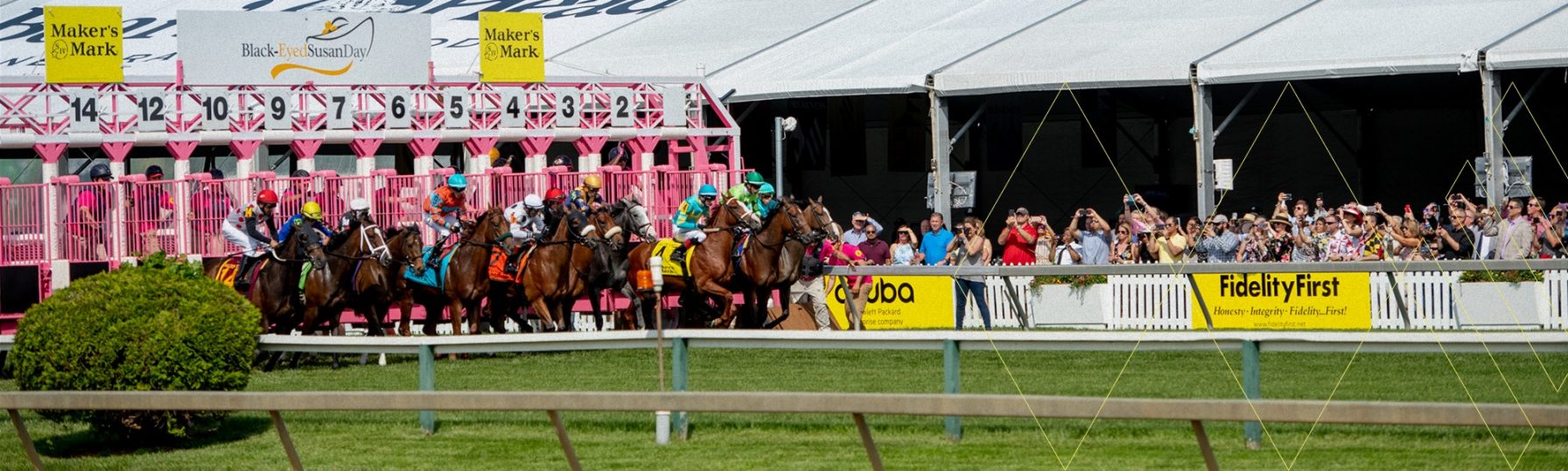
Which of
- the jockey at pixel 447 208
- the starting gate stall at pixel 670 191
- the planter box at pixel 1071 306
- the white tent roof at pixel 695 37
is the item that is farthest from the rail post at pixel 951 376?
the white tent roof at pixel 695 37

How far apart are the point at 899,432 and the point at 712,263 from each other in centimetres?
800

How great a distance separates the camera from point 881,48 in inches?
1018

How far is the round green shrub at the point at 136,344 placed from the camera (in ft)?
32.8

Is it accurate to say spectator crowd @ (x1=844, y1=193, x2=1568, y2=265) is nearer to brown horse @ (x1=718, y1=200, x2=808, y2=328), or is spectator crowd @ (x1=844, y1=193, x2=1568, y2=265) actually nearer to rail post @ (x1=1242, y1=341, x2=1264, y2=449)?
brown horse @ (x1=718, y1=200, x2=808, y2=328)

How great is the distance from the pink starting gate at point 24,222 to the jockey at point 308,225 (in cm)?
357

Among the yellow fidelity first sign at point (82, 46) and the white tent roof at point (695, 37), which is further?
the white tent roof at point (695, 37)

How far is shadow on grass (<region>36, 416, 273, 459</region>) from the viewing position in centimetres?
1028

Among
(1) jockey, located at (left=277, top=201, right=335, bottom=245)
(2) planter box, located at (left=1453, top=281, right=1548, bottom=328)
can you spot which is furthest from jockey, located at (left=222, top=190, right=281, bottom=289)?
(2) planter box, located at (left=1453, top=281, right=1548, bottom=328)

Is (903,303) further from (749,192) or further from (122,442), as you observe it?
(122,442)

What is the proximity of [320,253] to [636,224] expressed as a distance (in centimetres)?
287

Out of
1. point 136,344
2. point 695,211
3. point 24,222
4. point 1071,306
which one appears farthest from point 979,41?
point 136,344

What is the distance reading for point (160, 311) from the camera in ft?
33.6

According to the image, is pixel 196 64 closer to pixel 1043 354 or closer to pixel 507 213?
pixel 507 213

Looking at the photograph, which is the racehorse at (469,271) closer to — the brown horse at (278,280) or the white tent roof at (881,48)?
the brown horse at (278,280)
